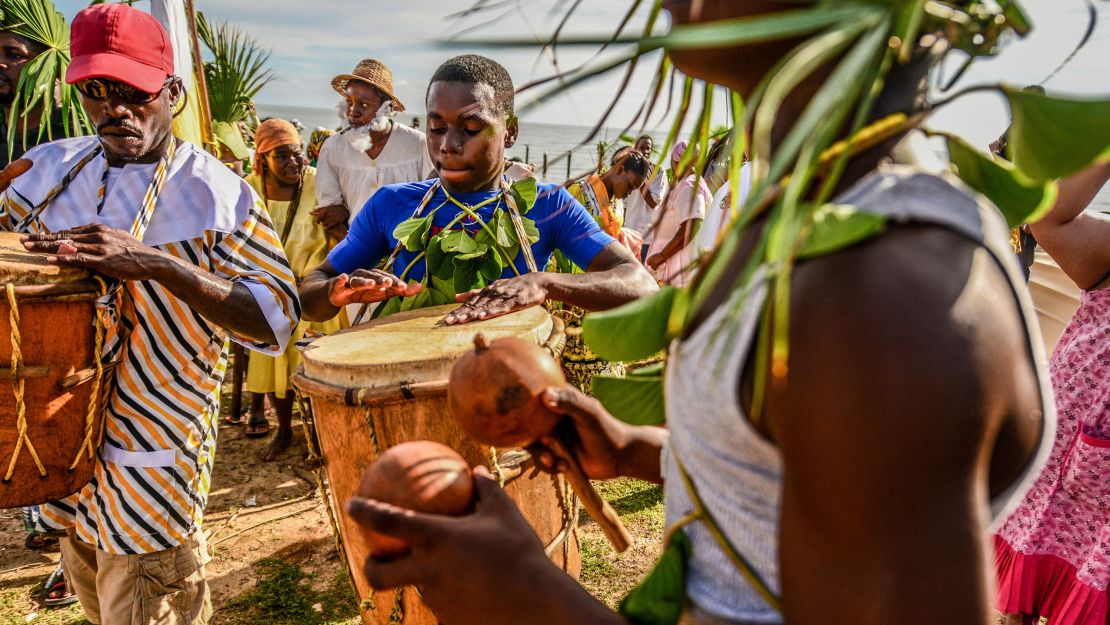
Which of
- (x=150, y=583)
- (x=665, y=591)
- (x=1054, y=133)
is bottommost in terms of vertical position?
(x=150, y=583)

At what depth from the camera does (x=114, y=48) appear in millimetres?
2348

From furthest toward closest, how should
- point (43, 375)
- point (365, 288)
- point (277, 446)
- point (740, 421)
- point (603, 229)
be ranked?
point (277, 446) < point (603, 229) < point (365, 288) < point (43, 375) < point (740, 421)

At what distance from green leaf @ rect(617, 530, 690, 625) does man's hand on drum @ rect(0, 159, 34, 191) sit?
2.59 metres

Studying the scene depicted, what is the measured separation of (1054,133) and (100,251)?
2.28 meters

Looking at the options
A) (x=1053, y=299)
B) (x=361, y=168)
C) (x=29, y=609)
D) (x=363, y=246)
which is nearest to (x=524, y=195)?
(x=363, y=246)

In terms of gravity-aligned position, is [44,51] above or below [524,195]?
above

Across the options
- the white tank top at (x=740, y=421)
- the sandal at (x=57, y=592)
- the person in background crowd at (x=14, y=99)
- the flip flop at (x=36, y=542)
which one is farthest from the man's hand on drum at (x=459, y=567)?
the flip flop at (x=36, y=542)

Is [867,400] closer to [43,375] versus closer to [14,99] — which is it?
[43,375]

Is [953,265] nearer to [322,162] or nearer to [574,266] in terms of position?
[574,266]

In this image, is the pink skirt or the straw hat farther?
the straw hat

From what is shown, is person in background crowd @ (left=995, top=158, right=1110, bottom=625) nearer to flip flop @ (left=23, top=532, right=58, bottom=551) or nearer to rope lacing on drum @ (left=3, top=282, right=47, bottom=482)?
rope lacing on drum @ (left=3, top=282, right=47, bottom=482)

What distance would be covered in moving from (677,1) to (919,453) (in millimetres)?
620

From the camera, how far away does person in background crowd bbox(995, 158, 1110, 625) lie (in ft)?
7.32

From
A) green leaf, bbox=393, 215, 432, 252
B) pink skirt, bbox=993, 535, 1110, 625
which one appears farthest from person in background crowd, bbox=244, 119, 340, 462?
pink skirt, bbox=993, 535, 1110, 625
